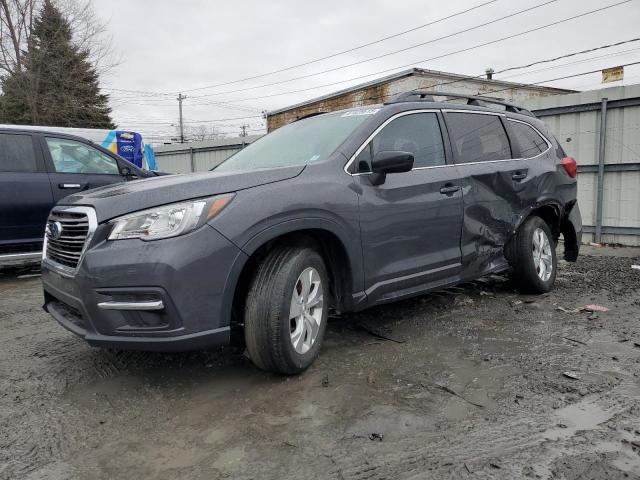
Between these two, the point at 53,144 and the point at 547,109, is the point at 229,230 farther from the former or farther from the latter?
the point at 547,109

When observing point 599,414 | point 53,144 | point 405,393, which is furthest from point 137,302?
point 53,144

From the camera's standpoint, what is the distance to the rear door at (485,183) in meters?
4.13

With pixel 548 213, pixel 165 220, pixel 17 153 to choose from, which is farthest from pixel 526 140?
pixel 17 153

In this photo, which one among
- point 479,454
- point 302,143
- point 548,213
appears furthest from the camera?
point 548,213

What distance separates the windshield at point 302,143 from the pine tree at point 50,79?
2207cm

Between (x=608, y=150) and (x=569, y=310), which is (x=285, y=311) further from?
(x=608, y=150)

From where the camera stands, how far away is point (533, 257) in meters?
4.76

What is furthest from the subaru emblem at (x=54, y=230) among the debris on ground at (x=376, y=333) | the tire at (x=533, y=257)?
the tire at (x=533, y=257)

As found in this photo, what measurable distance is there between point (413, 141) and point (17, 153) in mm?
4800

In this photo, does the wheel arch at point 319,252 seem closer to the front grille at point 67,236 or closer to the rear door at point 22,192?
the front grille at point 67,236

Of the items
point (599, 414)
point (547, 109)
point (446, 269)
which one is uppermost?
point (547, 109)

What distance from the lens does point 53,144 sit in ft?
20.5

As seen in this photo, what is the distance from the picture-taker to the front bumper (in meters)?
2.58

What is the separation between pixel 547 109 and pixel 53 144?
26.3 feet
